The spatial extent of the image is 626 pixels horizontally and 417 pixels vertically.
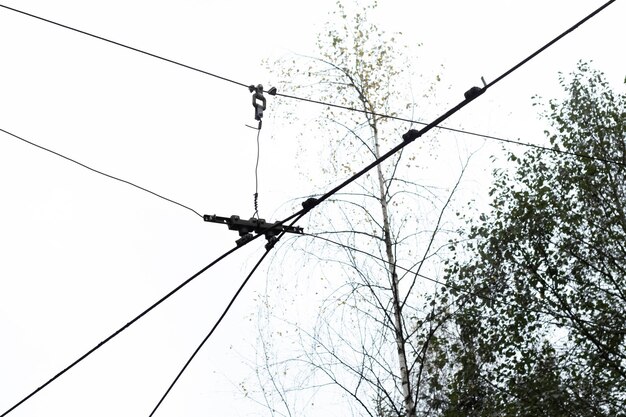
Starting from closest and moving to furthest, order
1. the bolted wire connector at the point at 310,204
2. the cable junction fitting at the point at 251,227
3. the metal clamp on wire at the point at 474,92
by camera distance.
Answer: the metal clamp on wire at the point at 474,92 → the bolted wire connector at the point at 310,204 → the cable junction fitting at the point at 251,227

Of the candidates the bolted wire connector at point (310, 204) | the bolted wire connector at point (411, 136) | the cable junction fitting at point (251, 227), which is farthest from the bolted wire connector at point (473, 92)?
the cable junction fitting at point (251, 227)

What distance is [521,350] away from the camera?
37.4ft

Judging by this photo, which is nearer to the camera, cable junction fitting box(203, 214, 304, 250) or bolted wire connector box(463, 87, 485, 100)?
bolted wire connector box(463, 87, 485, 100)

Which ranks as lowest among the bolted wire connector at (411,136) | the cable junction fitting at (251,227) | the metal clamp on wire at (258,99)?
the bolted wire connector at (411,136)

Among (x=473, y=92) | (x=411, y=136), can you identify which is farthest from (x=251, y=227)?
(x=473, y=92)

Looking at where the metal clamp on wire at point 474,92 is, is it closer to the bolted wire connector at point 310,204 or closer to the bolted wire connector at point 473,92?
the bolted wire connector at point 473,92

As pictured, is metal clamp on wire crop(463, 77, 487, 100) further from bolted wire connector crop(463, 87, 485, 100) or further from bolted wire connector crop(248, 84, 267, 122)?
bolted wire connector crop(248, 84, 267, 122)

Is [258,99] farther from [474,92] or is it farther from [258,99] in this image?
[474,92]

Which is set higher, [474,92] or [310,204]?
[474,92]

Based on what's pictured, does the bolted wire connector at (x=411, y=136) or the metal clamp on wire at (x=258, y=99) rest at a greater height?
the metal clamp on wire at (x=258, y=99)

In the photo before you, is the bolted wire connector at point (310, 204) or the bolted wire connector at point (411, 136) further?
the bolted wire connector at point (310, 204)

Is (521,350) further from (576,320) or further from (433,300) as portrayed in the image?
(433,300)

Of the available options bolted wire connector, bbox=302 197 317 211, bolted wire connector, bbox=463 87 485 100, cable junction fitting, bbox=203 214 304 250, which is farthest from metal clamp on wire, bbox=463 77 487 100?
cable junction fitting, bbox=203 214 304 250

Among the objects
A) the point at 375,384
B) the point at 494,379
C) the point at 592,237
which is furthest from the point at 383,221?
the point at 592,237
